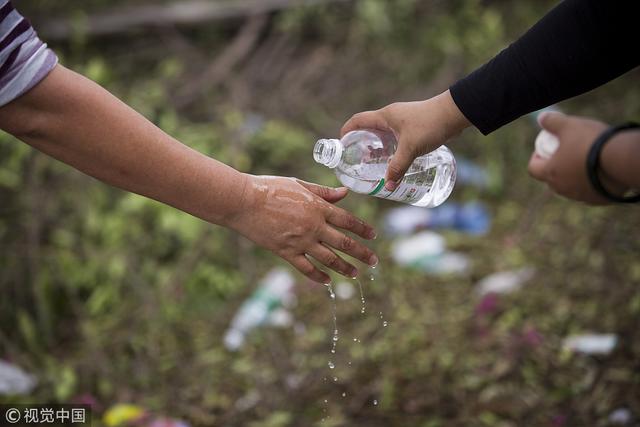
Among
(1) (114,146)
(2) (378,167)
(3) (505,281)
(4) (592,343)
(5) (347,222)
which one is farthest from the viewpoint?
(3) (505,281)

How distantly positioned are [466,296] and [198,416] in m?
1.37

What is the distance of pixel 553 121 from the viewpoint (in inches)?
73.6

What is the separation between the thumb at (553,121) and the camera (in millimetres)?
1845

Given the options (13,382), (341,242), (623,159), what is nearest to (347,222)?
(341,242)

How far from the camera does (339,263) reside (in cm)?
198

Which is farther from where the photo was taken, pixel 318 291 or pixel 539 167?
pixel 318 291

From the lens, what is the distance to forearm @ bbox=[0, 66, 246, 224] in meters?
1.70

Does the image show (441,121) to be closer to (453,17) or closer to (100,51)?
(453,17)

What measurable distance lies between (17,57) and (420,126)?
0.99 metres

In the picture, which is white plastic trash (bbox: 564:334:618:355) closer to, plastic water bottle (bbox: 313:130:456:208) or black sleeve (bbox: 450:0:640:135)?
plastic water bottle (bbox: 313:130:456:208)

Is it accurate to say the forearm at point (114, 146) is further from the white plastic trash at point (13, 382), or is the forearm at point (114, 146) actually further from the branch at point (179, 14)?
the branch at point (179, 14)

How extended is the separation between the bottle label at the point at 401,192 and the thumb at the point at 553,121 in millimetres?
412

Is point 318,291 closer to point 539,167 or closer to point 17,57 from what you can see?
point 539,167

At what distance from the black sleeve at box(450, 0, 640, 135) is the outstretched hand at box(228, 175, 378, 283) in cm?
46
